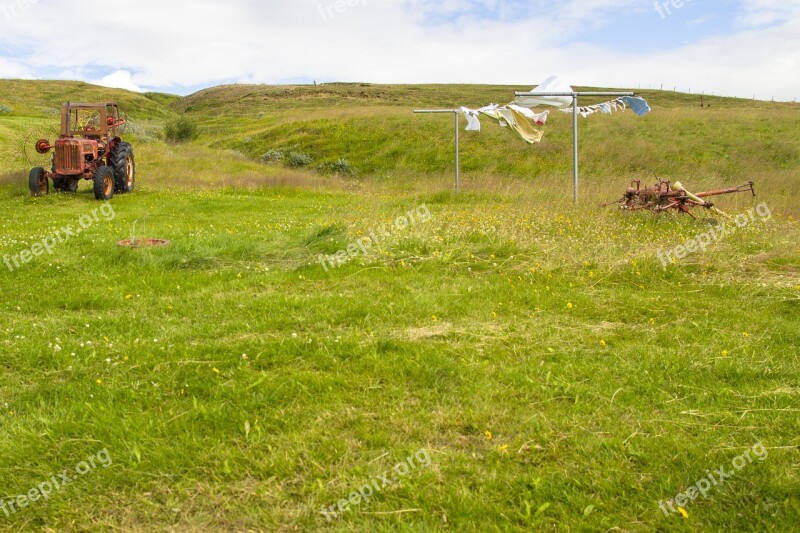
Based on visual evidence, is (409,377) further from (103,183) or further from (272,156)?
(272,156)

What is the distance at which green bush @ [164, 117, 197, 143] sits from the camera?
45.2 metres

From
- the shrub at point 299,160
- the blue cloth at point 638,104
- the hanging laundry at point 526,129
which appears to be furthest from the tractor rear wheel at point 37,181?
the shrub at point 299,160

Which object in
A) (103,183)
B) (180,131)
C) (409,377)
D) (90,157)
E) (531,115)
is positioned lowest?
(409,377)

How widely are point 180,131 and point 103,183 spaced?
109 feet

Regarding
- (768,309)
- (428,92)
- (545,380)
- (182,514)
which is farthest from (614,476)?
(428,92)

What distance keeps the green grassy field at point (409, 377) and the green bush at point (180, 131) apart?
3815cm

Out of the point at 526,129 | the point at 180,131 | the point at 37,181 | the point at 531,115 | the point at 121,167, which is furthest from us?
the point at 180,131

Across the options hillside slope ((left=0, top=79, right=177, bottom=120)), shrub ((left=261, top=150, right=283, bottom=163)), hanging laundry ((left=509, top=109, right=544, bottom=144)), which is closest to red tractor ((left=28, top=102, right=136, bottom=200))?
hanging laundry ((left=509, top=109, right=544, bottom=144))

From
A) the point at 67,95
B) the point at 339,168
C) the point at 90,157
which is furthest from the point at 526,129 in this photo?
the point at 67,95

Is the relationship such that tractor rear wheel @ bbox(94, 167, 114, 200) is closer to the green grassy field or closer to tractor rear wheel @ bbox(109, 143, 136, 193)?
tractor rear wheel @ bbox(109, 143, 136, 193)

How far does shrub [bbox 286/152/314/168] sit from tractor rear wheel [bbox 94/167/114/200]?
1545 cm

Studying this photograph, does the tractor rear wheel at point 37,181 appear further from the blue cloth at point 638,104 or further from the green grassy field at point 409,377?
the blue cloth at point 638,104

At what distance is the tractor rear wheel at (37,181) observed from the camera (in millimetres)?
14852

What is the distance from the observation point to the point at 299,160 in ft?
100
